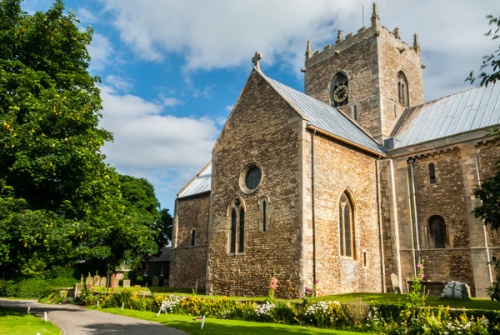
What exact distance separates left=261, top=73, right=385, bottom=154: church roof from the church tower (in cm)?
150

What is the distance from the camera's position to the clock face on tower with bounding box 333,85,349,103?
28.0 meters

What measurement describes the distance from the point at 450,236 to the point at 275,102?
35.1 feet

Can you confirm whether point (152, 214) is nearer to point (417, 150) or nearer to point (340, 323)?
point (417, 150)

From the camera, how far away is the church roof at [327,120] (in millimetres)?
20164

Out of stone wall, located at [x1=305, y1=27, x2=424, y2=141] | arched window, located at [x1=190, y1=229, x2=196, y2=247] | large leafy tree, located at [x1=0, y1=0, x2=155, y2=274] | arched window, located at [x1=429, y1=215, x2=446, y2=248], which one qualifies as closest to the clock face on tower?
stone wall, located at [x1=305, y1=27, x2=424, y2=141]

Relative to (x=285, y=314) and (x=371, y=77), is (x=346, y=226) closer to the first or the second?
(x=285, y=314)

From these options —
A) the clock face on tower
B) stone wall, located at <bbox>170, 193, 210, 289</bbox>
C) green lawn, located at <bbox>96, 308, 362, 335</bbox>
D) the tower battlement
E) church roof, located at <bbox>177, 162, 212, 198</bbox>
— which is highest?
the tower battlement

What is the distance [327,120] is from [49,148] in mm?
14306

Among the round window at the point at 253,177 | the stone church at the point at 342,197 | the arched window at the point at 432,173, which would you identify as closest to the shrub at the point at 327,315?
the stone church at the point at 342,197

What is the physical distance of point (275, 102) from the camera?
66.0ft

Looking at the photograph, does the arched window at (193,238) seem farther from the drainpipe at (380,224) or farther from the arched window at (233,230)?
the drainpipe at (380,224)

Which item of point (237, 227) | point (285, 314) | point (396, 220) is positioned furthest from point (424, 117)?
point (285, 314)

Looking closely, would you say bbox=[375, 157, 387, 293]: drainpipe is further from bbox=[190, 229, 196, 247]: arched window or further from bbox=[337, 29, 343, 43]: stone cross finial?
bbox=[190, 229, 196, 247]: arched window

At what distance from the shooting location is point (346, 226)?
64.2ft
